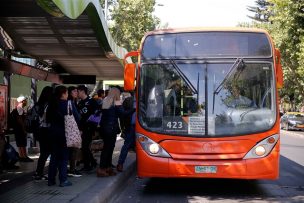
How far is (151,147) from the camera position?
8406 millimetres

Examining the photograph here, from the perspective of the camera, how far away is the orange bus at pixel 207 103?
820 centimetres

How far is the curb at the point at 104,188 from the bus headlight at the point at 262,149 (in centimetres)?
232

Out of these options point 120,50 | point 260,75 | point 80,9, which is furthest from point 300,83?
point 80,9

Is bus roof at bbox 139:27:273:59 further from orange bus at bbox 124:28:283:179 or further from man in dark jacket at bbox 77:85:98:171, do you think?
man in dark jacket at bbox 77:85:98:171

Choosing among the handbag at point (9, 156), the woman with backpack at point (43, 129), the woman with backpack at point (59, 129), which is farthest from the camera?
the handbag at point (9, 156)

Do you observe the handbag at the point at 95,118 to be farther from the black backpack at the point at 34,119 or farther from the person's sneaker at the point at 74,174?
the black backpack at the point at 34,119

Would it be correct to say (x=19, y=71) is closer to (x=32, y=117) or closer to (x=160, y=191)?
(x=32, y=117)

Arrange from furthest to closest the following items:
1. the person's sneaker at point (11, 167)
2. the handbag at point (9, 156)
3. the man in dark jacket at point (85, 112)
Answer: the person's sneaker at point (11, 167) → the handbag at point (9, 156) → the man in dark jacket at point (85, 112)

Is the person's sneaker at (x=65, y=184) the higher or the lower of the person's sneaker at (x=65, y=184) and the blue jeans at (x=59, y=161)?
the lower

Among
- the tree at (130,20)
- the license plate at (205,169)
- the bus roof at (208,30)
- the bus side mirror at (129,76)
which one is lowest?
the license plate at (205,169)

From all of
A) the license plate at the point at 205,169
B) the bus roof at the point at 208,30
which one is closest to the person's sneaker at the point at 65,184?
the license plate at the point at 205,169

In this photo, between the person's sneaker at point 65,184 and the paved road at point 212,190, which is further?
the paved road at point 212,190

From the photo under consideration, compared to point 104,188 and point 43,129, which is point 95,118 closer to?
point 43,129

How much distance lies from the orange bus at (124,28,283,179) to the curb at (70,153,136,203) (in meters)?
0.59
